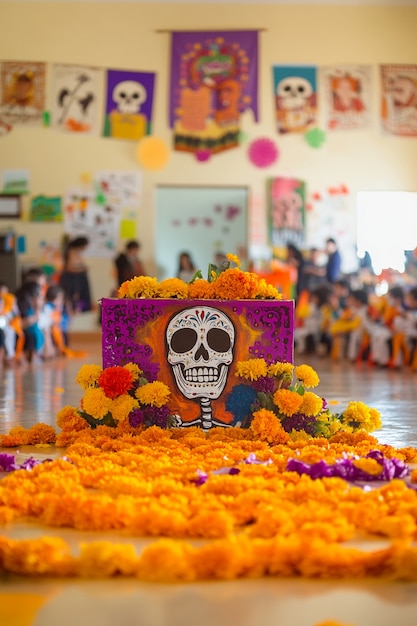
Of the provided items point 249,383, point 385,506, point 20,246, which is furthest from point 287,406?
point 20,246

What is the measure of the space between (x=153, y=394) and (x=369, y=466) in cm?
122

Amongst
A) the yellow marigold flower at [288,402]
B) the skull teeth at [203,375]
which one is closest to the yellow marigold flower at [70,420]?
the skull teeth at [203,375]

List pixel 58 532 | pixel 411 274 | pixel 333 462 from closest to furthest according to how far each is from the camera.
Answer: pixel 58 532 < pixel 333 462 < pixel 411 274

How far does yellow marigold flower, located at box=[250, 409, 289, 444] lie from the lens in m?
3.68

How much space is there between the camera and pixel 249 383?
399cm

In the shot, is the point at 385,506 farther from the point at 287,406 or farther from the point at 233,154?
the point at 233,154

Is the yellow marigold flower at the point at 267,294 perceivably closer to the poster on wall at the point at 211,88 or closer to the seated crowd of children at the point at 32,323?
the seated crowd of children at the point at 32,323

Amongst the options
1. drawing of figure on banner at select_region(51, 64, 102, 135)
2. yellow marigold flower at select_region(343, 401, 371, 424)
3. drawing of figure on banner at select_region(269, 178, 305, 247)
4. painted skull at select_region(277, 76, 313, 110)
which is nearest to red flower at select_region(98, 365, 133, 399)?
yellow marigold flower at select_region(343, 401, 371, 424)

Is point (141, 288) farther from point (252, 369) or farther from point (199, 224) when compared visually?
point (199, 224)

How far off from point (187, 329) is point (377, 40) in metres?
10.1

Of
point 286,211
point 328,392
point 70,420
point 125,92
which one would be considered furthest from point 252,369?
point 125,92

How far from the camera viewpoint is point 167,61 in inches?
508

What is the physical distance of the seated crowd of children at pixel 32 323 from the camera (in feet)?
30.5

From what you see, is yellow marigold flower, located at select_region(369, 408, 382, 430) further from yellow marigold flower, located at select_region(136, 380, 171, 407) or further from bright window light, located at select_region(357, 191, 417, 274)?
bright window light, located at select_region(357, 191, 417, 274)
